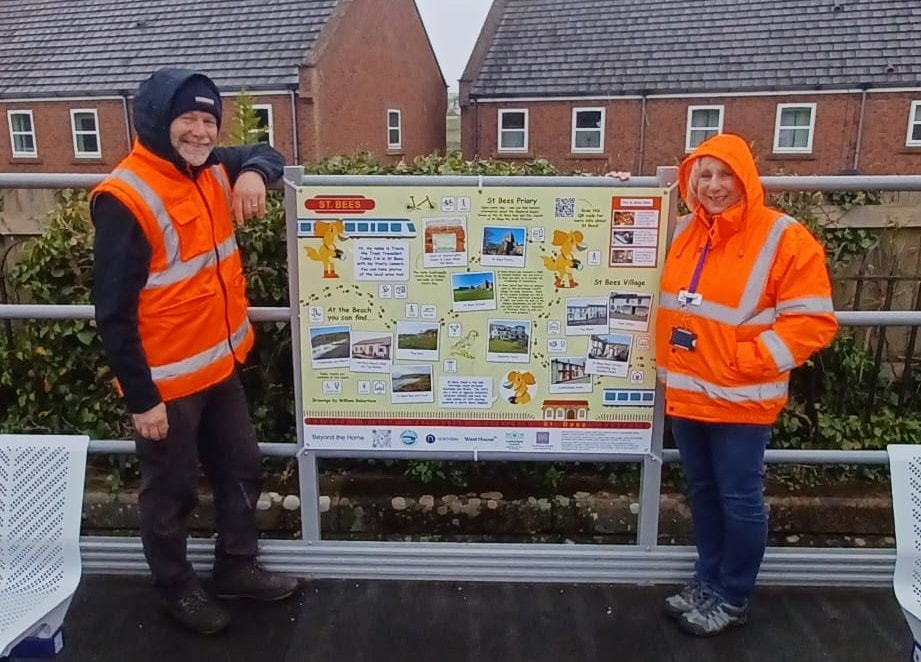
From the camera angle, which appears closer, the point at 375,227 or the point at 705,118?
the point at 375,227

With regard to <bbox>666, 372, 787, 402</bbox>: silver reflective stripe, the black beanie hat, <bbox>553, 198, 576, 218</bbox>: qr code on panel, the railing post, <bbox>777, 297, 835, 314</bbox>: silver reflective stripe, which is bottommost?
the railing post

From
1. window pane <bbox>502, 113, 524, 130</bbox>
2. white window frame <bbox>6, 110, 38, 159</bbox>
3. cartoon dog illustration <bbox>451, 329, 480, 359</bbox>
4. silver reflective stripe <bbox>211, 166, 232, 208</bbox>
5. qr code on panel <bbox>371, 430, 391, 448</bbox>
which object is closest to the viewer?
silver reflective stripe <bbox>211, 166, 232, 208</bbox>

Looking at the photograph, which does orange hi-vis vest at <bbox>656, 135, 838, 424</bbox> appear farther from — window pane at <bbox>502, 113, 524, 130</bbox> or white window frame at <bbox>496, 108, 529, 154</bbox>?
window pane at <bbox>502, 113, 524, 130</bbox>

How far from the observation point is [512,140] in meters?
22.9

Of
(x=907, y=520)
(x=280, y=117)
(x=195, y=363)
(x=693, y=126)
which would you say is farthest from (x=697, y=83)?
(x=195, y=363)

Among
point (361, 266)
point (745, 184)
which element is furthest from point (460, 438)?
point (745, 184)

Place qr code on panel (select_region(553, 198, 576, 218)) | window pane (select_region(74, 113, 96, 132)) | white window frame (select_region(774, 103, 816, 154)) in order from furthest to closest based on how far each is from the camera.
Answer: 1. window pane (select_region(74, 113, 96, 132))
2. white window frame (select_region(774, 103, 816, 154))
3. qr code on panel (select_region(553, 198, 576, 218))

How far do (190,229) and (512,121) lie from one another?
69.9ft

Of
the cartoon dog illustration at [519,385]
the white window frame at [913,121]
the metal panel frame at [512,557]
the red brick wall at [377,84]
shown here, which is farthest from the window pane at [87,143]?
the cartoon dog illustration at [519,385]

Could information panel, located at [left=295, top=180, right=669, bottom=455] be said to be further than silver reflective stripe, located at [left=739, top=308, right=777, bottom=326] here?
Yes

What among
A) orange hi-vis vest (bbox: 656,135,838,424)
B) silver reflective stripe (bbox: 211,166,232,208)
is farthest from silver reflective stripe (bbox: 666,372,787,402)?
silver reflective stripe (bbox: 211,166,232,208)

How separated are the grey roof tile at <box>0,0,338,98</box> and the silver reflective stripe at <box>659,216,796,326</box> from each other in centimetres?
1939

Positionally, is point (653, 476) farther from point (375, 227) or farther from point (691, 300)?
point (375, 227)

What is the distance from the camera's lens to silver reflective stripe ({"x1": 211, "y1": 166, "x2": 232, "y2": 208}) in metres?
2.61
